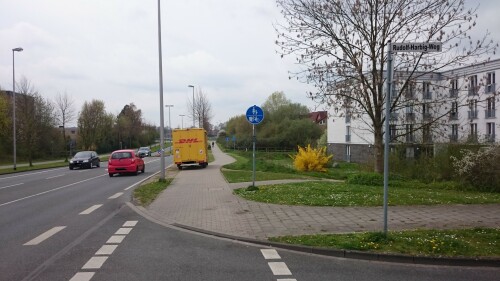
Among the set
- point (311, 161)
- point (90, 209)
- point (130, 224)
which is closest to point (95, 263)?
point (130, 224)

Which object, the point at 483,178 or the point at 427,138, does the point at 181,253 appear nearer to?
the point at 483,178

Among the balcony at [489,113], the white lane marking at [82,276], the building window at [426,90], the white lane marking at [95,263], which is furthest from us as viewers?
the balcony at [489,113]

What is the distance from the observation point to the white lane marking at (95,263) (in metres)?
5.93

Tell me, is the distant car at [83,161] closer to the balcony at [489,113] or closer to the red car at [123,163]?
the red car at [123,163]

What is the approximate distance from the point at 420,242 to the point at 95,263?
193 inches

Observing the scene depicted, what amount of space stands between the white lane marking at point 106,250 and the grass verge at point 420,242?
2636mm

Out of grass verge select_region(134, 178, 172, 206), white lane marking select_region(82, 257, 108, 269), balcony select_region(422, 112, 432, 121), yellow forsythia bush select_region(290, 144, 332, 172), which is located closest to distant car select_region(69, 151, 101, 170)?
yellow forsythia bush select_region(290, 144, 332, 172)

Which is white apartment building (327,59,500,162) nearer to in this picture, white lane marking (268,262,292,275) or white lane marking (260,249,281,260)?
white lane marking (260,249,281,260)

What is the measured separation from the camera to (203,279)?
5332mm

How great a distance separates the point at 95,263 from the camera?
20.0 ft

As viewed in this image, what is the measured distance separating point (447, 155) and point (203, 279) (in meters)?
14.0

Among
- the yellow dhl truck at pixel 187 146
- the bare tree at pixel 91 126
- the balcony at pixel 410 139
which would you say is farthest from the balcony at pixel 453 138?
the bare tree at pixel 91 126

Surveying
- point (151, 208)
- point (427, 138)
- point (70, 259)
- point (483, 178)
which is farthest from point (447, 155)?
point (70, 259)

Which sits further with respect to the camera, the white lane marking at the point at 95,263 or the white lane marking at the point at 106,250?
the white lane marking at the point at 106,250
